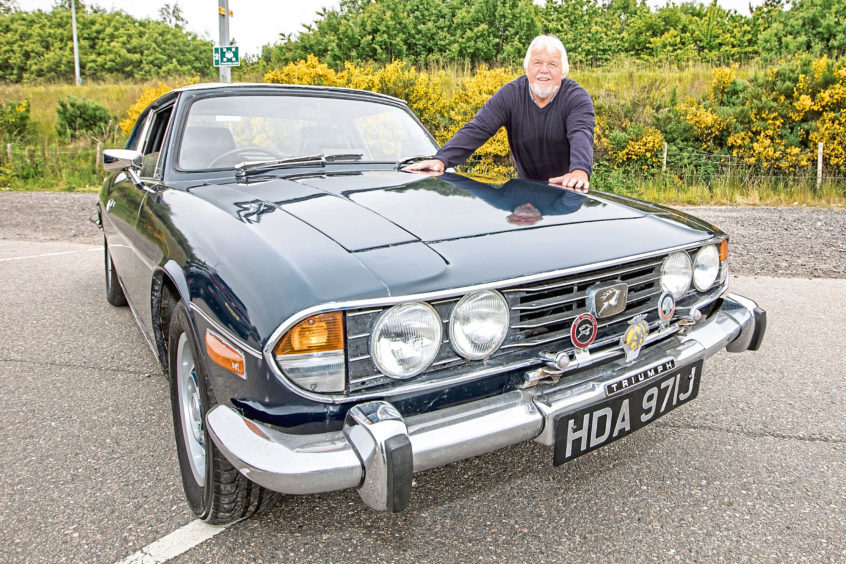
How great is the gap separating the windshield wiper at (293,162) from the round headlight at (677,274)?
1496mm

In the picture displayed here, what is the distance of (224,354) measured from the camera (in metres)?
1.52

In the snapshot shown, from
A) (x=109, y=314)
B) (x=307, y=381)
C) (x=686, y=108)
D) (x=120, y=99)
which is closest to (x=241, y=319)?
(x=307, y=381)

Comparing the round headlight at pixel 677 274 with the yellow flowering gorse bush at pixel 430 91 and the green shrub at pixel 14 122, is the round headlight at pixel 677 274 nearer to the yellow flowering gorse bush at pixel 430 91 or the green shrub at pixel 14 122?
the yellow flowering gorse bush at pixel 430 91

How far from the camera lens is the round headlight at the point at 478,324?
5.07 ft

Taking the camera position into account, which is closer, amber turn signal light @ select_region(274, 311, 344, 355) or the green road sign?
amber turn signal light @ select_region(274, 311, 344, 355)

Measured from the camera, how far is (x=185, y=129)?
264cm

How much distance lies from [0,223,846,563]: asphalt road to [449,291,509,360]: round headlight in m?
0.63

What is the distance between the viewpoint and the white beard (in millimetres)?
3301

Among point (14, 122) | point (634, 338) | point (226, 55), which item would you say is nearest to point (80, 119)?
point (14, 122)

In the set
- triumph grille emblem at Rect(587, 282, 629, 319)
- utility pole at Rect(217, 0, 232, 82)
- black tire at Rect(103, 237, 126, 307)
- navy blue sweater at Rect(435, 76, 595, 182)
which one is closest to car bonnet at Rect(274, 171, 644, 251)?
triumph grille emblem at Rect(587, 282, 629, 319)

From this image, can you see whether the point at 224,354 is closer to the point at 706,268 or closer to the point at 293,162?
the point at 293,162

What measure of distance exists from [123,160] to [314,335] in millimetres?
2311

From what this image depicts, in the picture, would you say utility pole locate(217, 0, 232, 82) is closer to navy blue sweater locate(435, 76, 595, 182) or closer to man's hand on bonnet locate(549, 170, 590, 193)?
navy blue sweater locate(435, 76, 595, 182)

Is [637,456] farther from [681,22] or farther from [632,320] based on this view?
[681,22]
